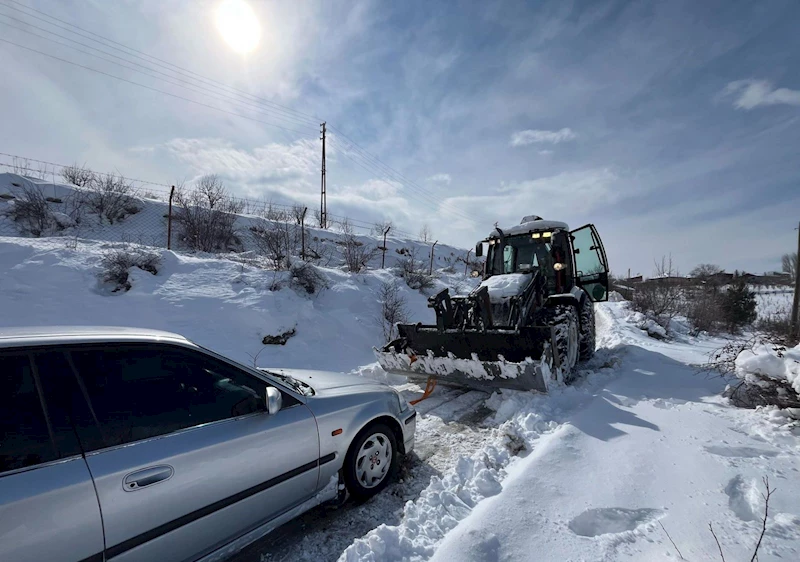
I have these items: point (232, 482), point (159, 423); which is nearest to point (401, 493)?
point (232, 482)

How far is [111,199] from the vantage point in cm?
1769

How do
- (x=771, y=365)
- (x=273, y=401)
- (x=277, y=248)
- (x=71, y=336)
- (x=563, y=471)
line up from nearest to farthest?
(x=71, y=336)
(x=273, y=401)
(x=563, y=471)
(x=771, y=365)
(x=277, y=248)

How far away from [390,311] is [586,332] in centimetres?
506

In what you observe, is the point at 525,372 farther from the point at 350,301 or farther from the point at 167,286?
the point at 167,286

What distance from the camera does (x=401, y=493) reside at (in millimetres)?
3275

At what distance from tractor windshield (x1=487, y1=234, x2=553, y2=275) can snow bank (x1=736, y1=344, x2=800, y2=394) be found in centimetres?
359

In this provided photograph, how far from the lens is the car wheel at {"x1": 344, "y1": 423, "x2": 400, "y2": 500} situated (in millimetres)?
3086

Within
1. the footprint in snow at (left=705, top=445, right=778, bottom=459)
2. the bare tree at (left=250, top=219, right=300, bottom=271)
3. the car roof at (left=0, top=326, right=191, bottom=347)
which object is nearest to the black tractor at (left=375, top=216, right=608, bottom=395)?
the footprint in snow at (left=705, top=445, right=778, bottom=459)

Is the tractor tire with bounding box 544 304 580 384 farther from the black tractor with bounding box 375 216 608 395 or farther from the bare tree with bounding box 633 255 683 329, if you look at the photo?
the bare tree with bounding box 633 255 683 329

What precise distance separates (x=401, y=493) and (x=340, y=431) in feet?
2.90

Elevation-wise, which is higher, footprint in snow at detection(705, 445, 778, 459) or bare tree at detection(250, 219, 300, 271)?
bare tree at detection(250, 219, 300, 271)

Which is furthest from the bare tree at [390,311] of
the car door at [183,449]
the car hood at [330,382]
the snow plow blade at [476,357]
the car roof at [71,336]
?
the car roof at [71,336]

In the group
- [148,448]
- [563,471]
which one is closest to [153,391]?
[148,448]

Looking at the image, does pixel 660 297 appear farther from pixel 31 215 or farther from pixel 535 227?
pixel 31 215
